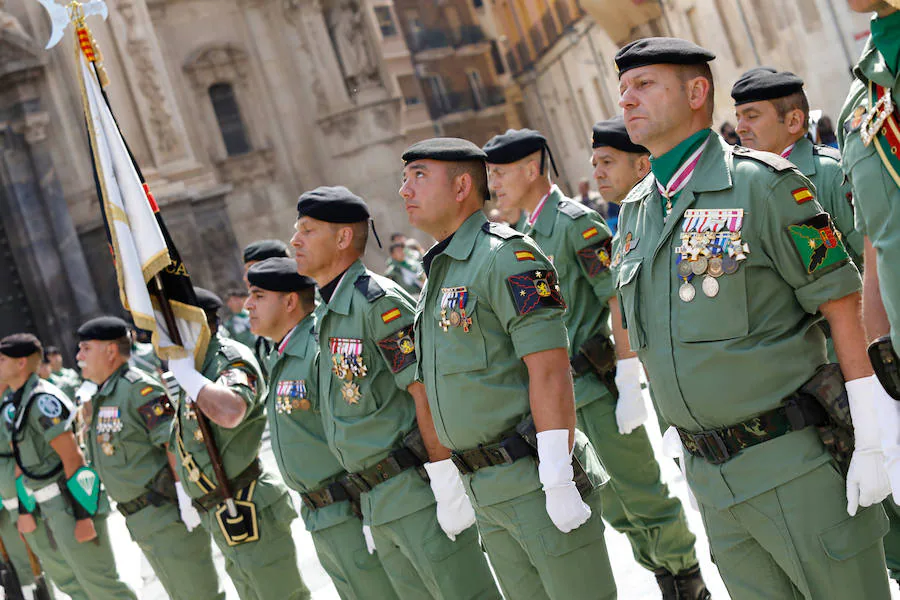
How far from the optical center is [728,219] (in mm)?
3168

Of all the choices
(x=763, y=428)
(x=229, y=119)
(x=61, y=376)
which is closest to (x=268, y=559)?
(x=763, y=428)

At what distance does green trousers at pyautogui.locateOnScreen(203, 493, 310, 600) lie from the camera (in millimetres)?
5750

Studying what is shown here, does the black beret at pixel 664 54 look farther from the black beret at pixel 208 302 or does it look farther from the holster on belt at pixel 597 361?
the black beret at pixel 208 302

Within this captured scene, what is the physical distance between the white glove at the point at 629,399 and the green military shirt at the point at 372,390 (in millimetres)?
1030

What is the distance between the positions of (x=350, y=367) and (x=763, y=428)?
209cm

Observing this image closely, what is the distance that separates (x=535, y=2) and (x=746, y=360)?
121 feet

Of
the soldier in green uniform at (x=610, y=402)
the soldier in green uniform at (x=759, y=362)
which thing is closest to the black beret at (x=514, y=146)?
the soldier in green uniform at (x=610, y=402)

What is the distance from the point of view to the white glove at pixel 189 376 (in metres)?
5.50

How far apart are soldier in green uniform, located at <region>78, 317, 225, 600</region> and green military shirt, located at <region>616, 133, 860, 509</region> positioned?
400 centimetres

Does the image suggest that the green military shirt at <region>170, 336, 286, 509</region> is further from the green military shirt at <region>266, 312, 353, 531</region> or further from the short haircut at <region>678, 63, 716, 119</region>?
the short haircut at <region>678, 63, 716, 119</region>

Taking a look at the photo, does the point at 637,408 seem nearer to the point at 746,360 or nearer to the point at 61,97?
the point at 746,360

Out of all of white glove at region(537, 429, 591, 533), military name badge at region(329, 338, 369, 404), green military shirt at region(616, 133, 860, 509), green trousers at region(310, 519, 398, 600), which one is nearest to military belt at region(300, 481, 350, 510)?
green trousers at region(310, 519, 398, 600)

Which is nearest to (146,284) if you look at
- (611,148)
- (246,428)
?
(246,428)

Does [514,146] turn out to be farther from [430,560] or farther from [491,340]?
[430,560]
